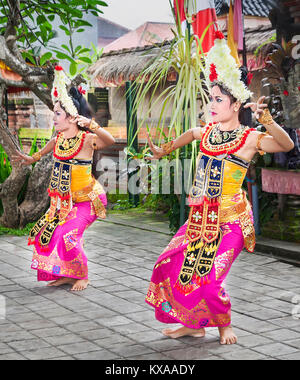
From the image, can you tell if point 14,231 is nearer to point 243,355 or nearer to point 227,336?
point 227,336

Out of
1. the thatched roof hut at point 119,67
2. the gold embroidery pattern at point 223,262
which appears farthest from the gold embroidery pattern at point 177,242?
the thatched roof hut at point 119,67

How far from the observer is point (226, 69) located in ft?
14.3

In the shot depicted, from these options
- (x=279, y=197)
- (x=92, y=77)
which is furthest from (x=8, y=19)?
(x=92, y=77)

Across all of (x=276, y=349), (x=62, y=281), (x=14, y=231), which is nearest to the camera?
(x=276, y=349)

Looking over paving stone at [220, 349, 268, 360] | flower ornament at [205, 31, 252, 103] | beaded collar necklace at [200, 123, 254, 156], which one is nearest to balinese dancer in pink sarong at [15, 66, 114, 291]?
beaded collar necklace at [200, 123, 254, 156]

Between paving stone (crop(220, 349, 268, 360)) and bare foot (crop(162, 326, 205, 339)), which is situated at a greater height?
bare foot (crop(162, 326, 205, 339))

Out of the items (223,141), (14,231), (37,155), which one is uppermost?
(223,141)

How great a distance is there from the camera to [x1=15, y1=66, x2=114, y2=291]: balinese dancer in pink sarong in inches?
228

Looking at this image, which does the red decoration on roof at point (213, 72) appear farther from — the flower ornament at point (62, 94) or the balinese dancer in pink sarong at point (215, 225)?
the flower ornament at point (62, 94)

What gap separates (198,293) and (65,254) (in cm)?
187

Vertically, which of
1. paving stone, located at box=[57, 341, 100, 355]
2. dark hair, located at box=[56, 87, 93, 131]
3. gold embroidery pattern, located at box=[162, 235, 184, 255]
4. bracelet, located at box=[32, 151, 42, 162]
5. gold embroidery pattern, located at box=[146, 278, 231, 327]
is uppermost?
dark hair, located at box=[56, 87, 93, 131]

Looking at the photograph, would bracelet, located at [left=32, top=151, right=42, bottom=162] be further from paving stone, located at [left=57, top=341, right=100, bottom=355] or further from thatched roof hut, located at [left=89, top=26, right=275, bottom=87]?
thatched roof hut, located at [left=89, top=26, right=275, bottom=87]

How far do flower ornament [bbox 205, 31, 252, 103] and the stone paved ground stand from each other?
173 cm

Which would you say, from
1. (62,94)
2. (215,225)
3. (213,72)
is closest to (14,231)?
(62,94)
